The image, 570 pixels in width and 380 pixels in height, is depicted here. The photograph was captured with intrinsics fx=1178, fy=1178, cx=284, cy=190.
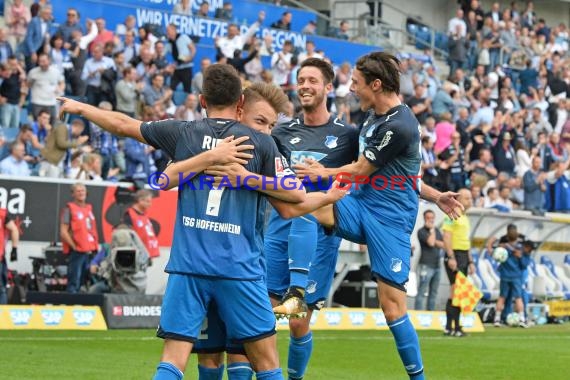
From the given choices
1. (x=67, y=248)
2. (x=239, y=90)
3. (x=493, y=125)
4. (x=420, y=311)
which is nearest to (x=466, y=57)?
(x=493, y=125)

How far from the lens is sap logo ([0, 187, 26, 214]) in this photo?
18.1 metres

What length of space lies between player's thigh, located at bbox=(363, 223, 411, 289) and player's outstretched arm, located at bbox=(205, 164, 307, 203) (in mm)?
2299

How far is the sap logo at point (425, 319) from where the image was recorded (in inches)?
786

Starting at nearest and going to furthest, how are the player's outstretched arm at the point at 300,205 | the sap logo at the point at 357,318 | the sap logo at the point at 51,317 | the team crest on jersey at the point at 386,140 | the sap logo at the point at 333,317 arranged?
the player's outstretched arm at the point at 300,205, the team crest on jersey at the point at 386,140, the sap logo at the point at 51,317, the sap logo at the point at 333,317, the sap logo at the point at 357,318

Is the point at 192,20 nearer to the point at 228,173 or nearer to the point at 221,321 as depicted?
the point at 221,321

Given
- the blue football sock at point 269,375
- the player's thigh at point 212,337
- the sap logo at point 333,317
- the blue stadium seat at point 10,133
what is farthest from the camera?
the blue stadium seat at point 10,133

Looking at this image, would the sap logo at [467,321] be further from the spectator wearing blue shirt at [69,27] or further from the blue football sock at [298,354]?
the blue football sock at [298,354]

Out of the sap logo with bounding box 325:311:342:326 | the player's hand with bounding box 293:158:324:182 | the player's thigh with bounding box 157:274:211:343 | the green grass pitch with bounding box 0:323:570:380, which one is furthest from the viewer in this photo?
the sap logo with bounding box 325:311:342:326

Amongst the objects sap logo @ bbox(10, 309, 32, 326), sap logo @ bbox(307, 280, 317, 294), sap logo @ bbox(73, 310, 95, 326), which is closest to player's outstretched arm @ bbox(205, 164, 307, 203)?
sap logo @ bbox(307, 280, 317, 294)

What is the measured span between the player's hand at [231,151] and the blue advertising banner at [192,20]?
60.8 feet

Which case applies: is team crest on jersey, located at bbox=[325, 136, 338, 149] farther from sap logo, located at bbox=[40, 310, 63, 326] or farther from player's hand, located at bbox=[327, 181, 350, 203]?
sap logo, located at bbox=[40, 310, 63, 326]

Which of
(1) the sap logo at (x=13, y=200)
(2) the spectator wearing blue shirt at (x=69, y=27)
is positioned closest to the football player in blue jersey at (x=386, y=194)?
(1) the sap logo at (x=13, y=200)

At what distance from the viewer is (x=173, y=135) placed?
23.6 ft

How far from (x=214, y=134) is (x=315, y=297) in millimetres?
3046
